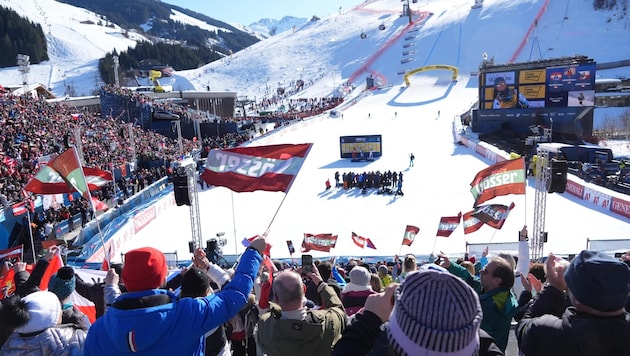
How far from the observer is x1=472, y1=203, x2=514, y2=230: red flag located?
10.9 meters

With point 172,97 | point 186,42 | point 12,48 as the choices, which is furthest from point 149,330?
point 186,42

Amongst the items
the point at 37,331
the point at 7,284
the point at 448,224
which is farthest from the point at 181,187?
the point at 37,331

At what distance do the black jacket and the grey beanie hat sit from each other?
655mm

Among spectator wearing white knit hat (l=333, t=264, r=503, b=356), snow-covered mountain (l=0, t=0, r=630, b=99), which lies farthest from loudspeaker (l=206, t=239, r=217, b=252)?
snow-covered mountain (l=0, t=0, r=630, b=99)

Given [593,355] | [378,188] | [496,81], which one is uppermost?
[496,81]

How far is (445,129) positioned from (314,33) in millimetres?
85492

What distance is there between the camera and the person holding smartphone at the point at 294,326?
2607 mm

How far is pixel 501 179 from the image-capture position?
9.93m

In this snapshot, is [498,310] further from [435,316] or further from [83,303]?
[83,303]

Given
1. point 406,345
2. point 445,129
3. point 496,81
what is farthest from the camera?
point 445,129

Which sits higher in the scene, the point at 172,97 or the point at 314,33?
the point at 314,33

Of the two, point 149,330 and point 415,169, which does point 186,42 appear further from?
point 149,330

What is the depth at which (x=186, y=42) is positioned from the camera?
18475 centimetres

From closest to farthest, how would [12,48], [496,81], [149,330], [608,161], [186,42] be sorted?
1. [149,330]
2. [608,161]
3. [496,81]
4. [12,48]
5. [186,42]
